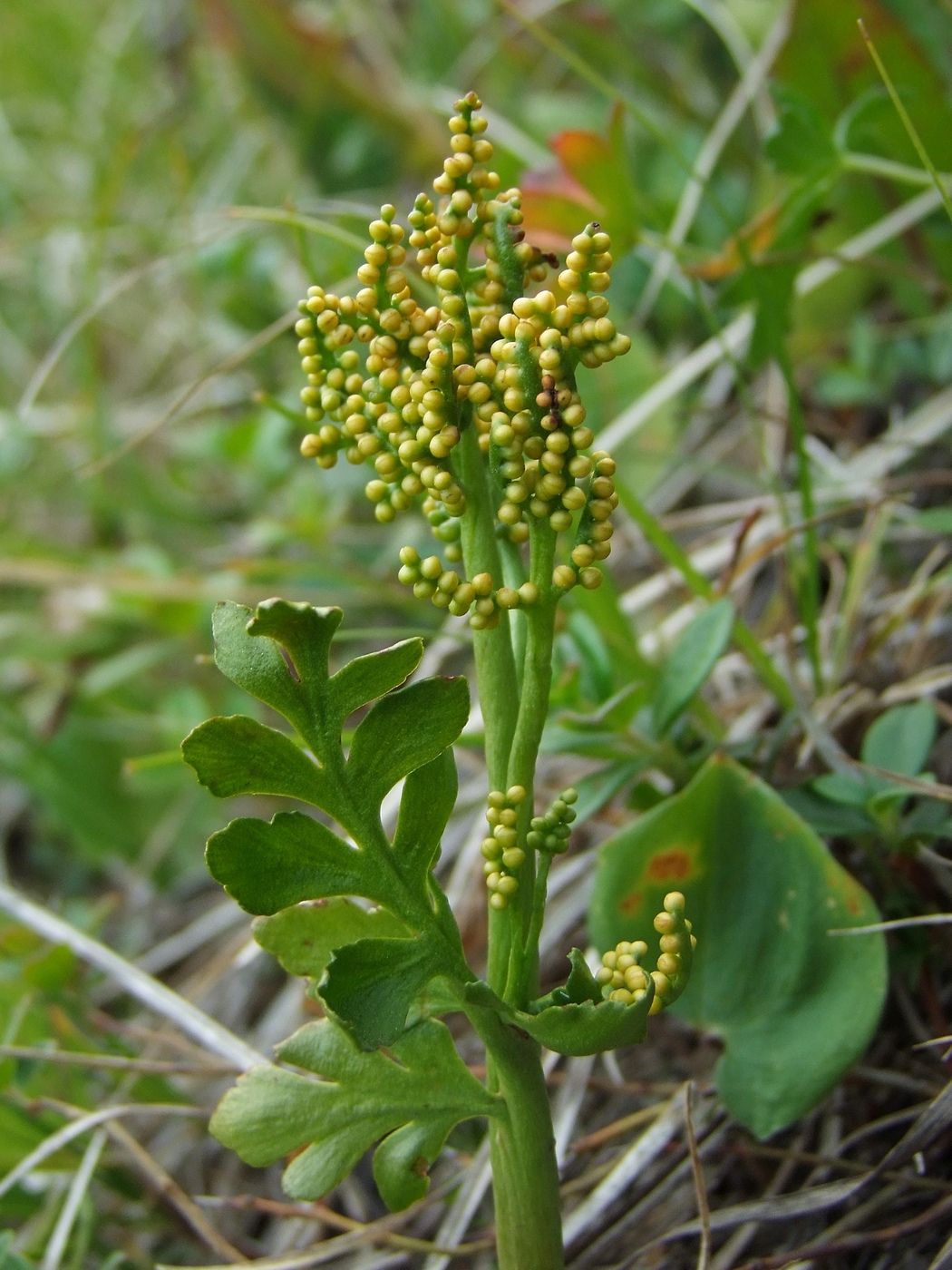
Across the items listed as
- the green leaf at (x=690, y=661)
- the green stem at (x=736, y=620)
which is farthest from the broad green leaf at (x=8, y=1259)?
the green stem at (x=736, y=620)

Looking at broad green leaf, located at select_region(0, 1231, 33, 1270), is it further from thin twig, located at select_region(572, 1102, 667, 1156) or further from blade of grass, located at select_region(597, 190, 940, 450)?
blade of grass, located at select_region(597, 190, 940, 450)

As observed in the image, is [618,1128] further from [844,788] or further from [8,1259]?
[8,1259]

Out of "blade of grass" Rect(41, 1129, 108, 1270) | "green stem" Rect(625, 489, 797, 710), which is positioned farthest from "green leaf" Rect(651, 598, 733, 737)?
"blade of grass" Rect(41, 1129, 108, 1270)

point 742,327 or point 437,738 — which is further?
point 742,327

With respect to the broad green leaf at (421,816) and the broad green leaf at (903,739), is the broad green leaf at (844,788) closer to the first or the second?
the broad green leaf at (903,739)

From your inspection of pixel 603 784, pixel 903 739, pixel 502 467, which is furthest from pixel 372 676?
pixel 903 739
